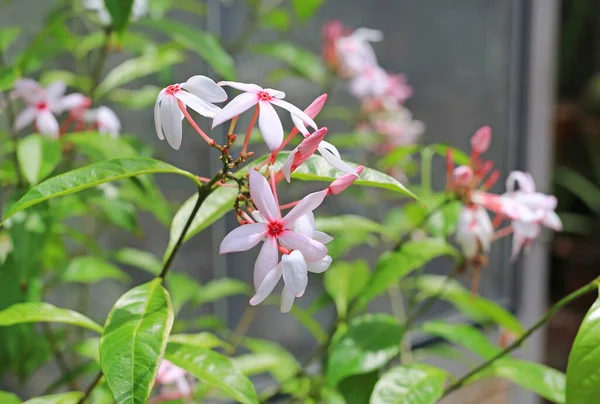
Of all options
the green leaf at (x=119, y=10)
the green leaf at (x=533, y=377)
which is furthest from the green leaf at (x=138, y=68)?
the green leaf at (x=533, y=377)

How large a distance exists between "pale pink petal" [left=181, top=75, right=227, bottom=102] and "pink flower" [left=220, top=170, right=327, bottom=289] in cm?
6

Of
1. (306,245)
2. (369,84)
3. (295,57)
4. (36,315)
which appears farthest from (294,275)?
(369,84)

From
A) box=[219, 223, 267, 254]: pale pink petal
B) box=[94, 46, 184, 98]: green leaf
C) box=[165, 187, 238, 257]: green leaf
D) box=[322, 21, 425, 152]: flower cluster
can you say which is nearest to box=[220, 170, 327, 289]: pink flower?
box=[219, 223, 267, 254]: pale pink petal

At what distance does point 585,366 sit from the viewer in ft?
1.40

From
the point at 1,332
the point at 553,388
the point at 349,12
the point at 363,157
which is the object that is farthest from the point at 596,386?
the point at 349,12

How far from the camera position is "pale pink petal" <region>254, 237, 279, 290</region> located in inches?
15.6

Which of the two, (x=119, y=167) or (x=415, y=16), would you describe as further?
(x=415, y=16)

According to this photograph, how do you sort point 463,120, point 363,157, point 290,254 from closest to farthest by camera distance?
point 290,254 → point 363,157 → point 463,120

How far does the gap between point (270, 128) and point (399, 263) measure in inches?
13.9

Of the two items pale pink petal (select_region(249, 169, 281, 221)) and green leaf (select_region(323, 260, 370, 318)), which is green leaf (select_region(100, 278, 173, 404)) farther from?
green leaf (select_region(323, 260, 370, 318))

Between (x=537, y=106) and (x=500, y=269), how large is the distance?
517 mm

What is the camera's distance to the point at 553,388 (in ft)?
2.07

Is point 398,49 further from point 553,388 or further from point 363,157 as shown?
point 553,388

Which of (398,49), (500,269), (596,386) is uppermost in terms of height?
(398,49)
